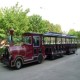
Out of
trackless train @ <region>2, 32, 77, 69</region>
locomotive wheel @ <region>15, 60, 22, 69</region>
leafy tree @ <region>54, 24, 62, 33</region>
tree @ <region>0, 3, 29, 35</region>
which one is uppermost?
leafy tree @ <region>54, 24, 62, 33</region>

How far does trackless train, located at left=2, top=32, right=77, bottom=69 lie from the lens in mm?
11156

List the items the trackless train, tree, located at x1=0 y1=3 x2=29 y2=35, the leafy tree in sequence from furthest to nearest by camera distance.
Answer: the leafy tree, tree, located at x1=0 y1=3 x2=29 y2=35, the trackless train

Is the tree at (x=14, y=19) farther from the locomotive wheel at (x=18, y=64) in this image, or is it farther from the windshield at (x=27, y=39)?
the locomotive wheel at (x=18, y=64)

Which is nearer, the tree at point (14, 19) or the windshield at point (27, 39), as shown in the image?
the windshield at point (27, 39)

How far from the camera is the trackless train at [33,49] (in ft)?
36.6

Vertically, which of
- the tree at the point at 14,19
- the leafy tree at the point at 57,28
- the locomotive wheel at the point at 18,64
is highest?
the leafy tree at the point at 57,28

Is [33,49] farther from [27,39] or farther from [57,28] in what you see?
[57,28]

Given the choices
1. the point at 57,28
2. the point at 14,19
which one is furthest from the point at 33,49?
the point at 57,28

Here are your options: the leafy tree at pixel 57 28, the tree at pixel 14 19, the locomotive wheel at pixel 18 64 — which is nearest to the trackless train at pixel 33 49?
the locomotive wheel at pixel 18 64

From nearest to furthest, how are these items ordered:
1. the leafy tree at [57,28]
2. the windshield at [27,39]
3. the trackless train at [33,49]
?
the trackless train at [33,49] < the windshield at [27,39] < the leafy tree at [57,28]

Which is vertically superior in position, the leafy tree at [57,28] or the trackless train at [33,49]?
the leafy tree at [57,28]

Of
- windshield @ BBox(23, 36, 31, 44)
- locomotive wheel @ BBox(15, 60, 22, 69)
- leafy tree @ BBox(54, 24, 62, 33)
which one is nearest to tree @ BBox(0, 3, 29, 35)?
windshield @ BBox(23, 36, 31, 44)

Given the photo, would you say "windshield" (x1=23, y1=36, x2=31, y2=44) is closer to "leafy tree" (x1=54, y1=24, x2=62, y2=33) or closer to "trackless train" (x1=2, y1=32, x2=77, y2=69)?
"trackless train" (x1=2, y1=32, x2=77, y2=69)

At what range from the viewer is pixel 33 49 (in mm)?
12984
